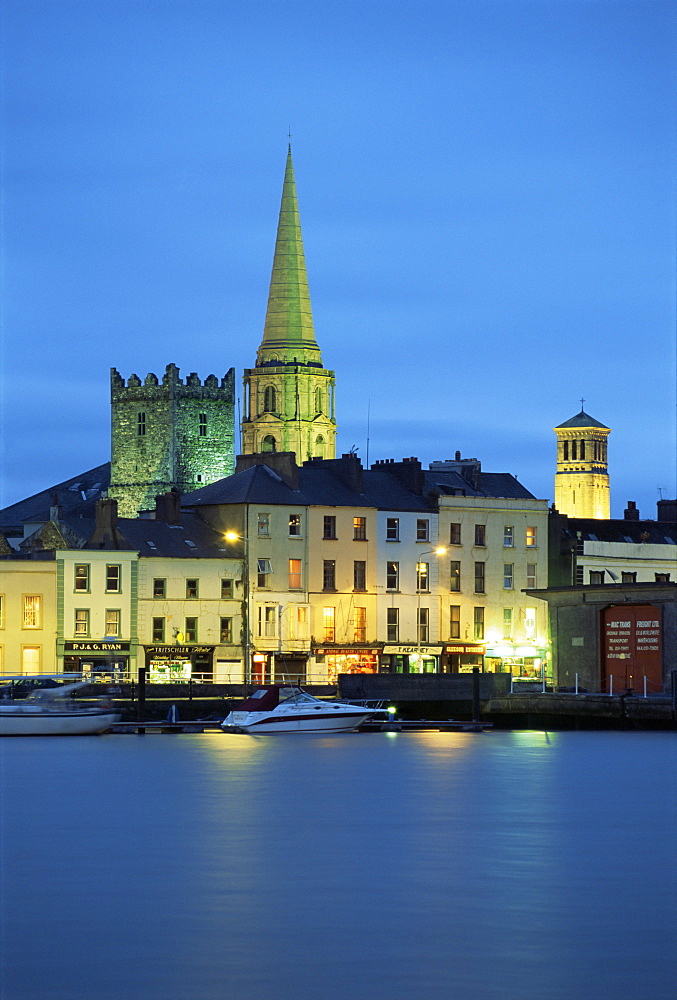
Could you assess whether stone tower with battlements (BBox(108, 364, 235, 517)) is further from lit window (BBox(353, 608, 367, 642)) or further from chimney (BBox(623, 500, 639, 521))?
lit window (BBox(353, 608, 367, 642))

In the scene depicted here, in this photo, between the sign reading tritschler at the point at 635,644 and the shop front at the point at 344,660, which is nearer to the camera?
the sign reading tritschler at the point at 635,644

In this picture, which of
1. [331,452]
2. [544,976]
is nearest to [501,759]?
[544,976]

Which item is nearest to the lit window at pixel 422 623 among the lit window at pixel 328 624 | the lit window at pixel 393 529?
the lit window at pixel 393 529

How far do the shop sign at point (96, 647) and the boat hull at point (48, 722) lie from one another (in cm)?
1398

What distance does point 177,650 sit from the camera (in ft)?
283

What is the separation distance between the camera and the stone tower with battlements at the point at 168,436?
162 m

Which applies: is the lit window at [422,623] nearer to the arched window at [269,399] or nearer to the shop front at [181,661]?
the shop front at [181,661]

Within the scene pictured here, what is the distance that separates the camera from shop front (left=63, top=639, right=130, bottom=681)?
274ft

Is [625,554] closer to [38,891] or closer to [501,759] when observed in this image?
[501,759]

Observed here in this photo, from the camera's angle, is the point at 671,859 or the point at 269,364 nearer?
the point at 671,859

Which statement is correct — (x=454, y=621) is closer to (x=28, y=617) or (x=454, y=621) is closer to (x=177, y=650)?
(x=177, y=650)

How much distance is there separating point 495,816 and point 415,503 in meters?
54.3

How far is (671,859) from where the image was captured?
3219cm

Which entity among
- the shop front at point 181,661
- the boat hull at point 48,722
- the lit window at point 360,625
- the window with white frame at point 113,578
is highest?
the window with white frame at point 113,578
